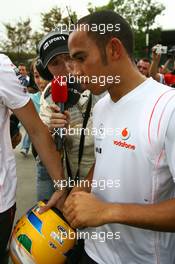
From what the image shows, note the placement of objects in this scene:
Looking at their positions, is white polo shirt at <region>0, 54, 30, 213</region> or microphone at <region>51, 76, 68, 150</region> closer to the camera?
white polo shirt at <region>0, 54, 30, 213</region>

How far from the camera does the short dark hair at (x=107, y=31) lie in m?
1.44

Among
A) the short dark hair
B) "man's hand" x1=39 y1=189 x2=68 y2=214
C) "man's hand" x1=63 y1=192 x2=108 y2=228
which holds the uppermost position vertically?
the short dark hair

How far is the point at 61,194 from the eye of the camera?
187 centimetres

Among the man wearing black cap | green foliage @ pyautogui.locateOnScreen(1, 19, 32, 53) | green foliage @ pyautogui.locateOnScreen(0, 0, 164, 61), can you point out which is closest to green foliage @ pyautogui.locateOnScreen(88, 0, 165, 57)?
green foliage @ pyautogui.locateOnScreen(0, 0, 164, 61)

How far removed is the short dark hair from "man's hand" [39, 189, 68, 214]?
0.74 meters

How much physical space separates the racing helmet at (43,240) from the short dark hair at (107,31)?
0.76 m

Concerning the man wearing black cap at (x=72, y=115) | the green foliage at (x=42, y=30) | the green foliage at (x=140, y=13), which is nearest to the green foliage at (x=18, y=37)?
the green foliage at (x=42, y=30)

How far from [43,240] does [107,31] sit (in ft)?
2.99

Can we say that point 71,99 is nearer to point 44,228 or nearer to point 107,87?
point 107,87

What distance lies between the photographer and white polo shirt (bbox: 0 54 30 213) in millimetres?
1638

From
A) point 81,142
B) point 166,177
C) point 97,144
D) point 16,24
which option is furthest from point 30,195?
point 16,24

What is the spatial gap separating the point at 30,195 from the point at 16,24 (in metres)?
25.6

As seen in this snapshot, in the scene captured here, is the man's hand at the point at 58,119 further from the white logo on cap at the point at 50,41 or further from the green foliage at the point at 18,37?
the green foliage at the point at 18,37

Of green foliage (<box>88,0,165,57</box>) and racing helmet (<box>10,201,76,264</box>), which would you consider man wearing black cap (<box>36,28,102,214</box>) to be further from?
green foliage (<box>88,0,165,57</box>)
